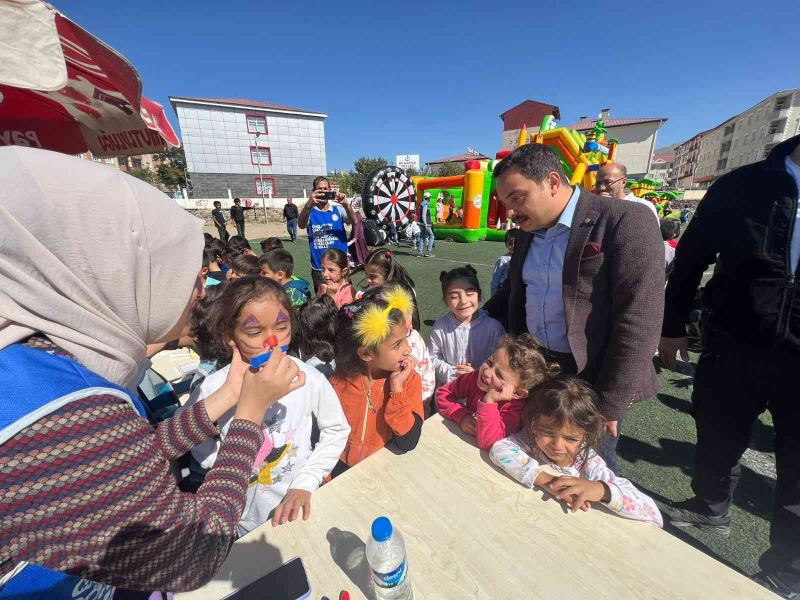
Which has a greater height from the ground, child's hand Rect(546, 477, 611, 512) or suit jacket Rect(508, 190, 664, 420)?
suit jacket Rect(508, 190, 664, 420)

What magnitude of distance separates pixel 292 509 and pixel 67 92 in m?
3.27

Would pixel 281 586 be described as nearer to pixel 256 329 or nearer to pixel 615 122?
pixel 256 329

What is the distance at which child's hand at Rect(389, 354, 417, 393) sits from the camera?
1614 millimetres

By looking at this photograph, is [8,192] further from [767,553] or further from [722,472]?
[767,553]

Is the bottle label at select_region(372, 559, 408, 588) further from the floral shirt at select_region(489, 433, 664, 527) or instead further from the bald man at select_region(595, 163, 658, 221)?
the bald man at select_region(595, 163, 658, 221)

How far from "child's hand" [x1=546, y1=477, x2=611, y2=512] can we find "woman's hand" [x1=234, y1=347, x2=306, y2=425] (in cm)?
100

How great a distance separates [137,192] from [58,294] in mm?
293

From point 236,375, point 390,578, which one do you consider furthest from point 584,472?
point 236,375

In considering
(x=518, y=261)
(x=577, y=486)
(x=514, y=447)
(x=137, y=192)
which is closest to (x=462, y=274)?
(x=518, y=261)

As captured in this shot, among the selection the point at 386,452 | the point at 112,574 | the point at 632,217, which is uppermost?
the point at 632,217

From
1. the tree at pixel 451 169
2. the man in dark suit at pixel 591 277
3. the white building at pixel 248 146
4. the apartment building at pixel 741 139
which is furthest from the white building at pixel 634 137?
the man in dark suit at pixel 591 277

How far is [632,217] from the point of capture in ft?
4.77

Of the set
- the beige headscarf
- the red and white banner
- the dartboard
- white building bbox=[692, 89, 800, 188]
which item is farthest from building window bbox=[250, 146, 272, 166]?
white building bbox=[692, 89, 800, 188]

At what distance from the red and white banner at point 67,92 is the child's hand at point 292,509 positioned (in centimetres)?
192
